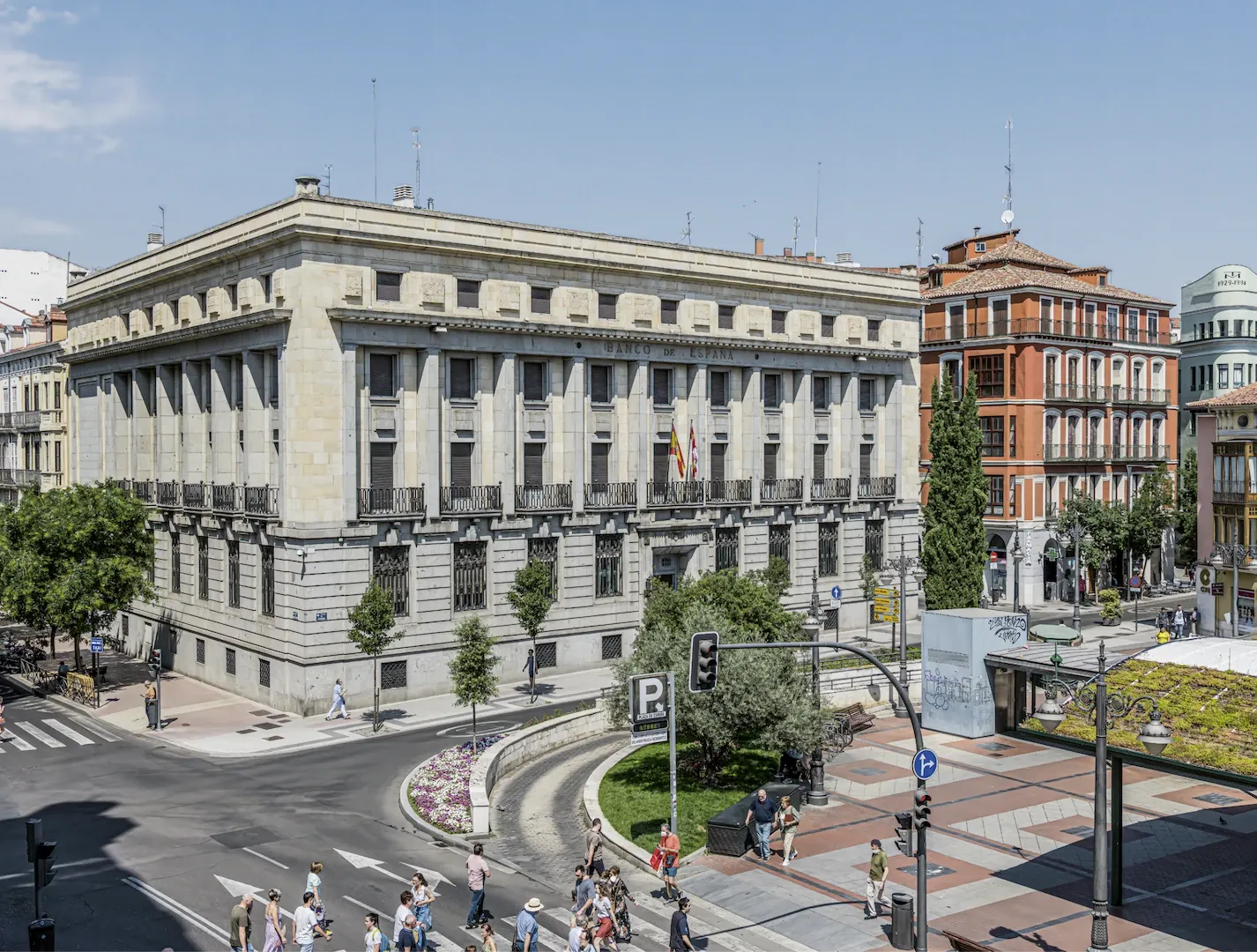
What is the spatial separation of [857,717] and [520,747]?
12.0 metres

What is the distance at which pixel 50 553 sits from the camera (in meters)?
51.2

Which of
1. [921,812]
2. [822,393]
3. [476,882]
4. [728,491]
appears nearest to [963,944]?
[921,812]

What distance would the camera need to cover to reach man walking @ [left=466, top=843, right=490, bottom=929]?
24.4 meters

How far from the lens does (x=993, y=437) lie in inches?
3044

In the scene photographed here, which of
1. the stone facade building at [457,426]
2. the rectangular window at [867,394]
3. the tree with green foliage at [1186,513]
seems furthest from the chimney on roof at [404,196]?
the tree with green foliage at [1186,513]

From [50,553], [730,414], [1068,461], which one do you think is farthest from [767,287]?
[50,553]

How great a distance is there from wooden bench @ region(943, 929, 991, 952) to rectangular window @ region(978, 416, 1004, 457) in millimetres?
56628

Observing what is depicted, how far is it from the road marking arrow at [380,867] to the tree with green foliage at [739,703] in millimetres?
7031

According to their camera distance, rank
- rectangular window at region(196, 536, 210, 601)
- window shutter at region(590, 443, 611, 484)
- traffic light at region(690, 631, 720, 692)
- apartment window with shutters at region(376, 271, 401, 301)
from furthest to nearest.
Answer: window shutter at region(590, 443, 611, 484), rectangular window at region(196, 536, 210, 601), apartment window with shutters at region(376, 271, 401, 301), traffic light at region(690, 631, 720, 692)

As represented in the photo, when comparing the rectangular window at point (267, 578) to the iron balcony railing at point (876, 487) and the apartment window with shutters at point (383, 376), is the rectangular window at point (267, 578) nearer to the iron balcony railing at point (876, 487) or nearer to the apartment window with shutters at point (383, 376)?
the apartment window with shutters at point (383, 376)

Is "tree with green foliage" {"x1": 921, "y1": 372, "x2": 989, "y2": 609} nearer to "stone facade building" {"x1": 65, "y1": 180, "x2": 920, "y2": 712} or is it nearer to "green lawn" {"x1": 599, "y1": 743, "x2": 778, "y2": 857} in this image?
"stone facade building" {"x1": 65, "y1": 180, "x2": 920, "y2": 712}

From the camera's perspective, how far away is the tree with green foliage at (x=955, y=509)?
202 feet

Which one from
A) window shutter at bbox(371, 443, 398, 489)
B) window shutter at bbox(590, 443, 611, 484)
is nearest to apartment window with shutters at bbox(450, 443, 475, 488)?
window shutter at bbox(371, 443, 398, 489)

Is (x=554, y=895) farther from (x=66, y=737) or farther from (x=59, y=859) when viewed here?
(x=66, y=737)
